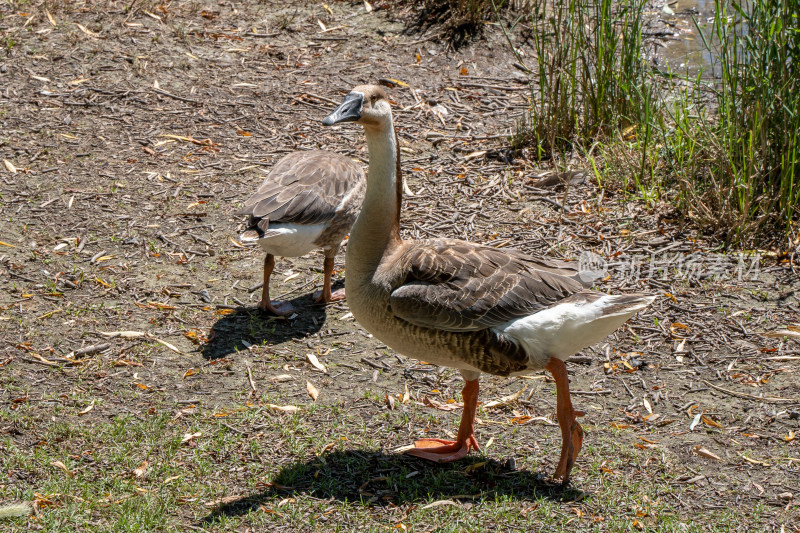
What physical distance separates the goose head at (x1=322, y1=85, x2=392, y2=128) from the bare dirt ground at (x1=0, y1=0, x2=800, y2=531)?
1.85m

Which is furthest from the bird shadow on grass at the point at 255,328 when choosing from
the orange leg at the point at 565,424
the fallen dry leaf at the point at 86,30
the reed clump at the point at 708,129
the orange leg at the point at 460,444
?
the fallen dry leaf at the point at 86,30

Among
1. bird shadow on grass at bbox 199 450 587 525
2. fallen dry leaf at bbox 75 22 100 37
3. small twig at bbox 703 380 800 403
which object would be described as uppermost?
fallen dry leaf at bbox 75 22 100 37

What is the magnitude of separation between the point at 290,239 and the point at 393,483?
2169 millimetres

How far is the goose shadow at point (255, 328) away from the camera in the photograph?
19.0 feet

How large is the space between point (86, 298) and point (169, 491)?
233 centimetres

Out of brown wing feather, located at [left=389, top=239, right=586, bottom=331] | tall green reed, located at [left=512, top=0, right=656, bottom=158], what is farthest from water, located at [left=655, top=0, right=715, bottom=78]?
brown wing feather, located at [left=389, top=239, right=586, bottom=331]

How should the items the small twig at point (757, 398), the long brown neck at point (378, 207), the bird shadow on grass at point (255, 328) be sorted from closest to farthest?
the long brown neck at point (378, 207) < the small twig at point (757, 398) < the bird shadow on grass at point (255, 328)

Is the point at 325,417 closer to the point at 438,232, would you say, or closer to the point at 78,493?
the point at 78,493

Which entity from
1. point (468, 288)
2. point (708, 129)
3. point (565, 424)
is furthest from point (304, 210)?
point (708, 129)

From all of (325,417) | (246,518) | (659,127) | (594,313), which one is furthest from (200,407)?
(659,127)

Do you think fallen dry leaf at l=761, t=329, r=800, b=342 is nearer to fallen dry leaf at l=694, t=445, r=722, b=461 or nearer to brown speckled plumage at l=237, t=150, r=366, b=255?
fallen dry leaf at l=694, t=445, r=722, b=461

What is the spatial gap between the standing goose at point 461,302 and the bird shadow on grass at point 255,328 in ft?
4.73

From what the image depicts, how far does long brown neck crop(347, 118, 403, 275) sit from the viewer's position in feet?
14.9

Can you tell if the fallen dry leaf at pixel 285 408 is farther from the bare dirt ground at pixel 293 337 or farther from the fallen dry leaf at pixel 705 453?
the fallen dry leaf at pixel 705 453
